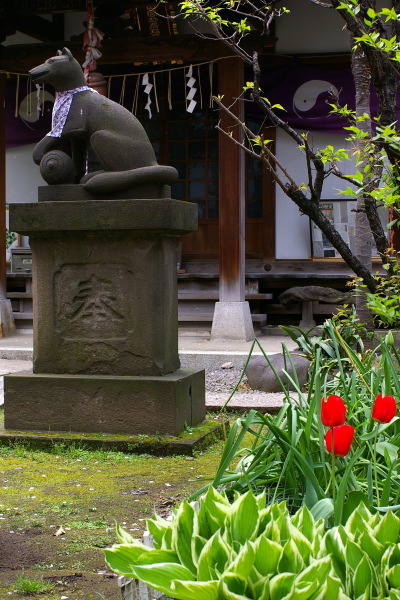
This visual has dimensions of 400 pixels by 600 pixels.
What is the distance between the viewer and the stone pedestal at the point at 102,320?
5.38 meters

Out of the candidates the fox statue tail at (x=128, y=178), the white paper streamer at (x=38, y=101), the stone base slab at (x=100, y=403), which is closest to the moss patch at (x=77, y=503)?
the stone base slab at (x=100, y=403)

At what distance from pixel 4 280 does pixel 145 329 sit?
6.42m

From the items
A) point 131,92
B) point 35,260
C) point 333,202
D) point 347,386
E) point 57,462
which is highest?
point 131,92

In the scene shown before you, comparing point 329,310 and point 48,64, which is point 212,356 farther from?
point 48,64

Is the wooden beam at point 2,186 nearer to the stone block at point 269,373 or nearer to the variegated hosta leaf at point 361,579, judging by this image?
the stone block at point 269,373

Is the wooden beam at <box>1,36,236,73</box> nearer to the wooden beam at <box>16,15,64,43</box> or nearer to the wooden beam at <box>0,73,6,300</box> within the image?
the wooden beam at <box>0,73,6,300</box>

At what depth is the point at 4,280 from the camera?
1145 centimetres

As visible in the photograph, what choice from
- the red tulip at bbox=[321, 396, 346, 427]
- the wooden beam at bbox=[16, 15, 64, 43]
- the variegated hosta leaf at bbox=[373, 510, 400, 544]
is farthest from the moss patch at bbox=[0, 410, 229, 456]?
the wooden beam at bbox=[16, 15, 64, 43]

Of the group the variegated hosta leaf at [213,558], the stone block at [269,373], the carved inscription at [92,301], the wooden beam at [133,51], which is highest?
the wooden beam at [133,51]

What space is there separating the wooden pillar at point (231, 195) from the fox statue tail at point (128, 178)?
5108 mm

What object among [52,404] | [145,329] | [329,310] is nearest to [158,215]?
[145,329]

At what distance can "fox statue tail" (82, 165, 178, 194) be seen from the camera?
5.50 meters

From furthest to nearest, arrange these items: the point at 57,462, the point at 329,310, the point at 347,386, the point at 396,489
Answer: the point at 329,310, the point at 57,462, the point at 347,386, the point at 396,489

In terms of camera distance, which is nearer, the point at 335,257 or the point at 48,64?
the point at 48,64
